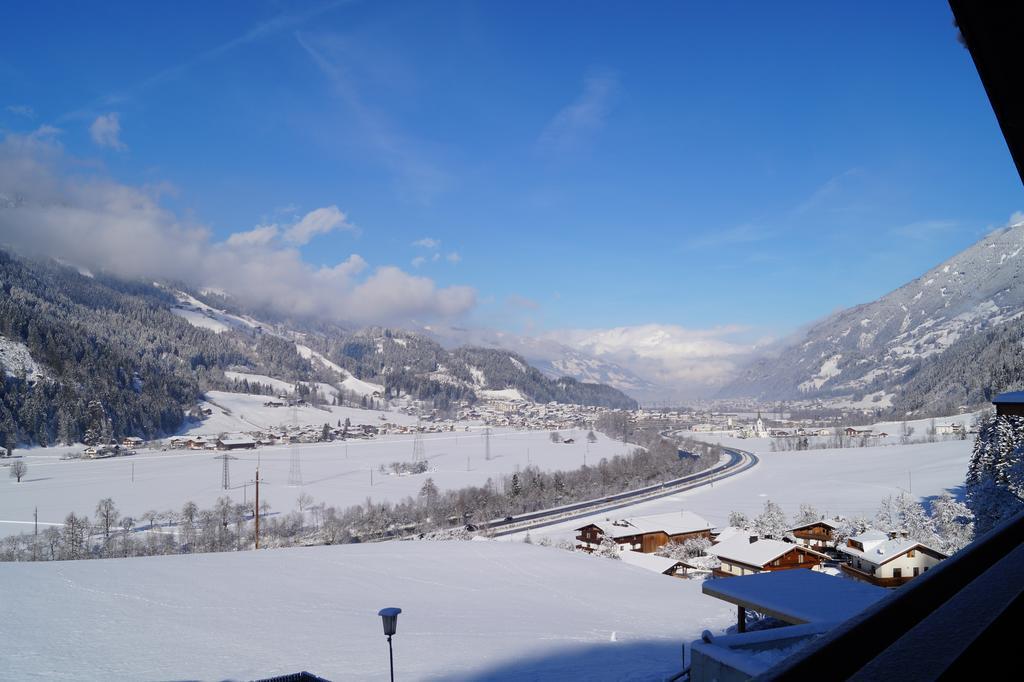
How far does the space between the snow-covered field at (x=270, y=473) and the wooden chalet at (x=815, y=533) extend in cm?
1846

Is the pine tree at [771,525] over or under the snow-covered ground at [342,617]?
under

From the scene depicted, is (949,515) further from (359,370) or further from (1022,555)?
(359,370)

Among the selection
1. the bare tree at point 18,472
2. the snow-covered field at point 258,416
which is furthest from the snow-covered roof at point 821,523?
the snow-covered field at point 258,416

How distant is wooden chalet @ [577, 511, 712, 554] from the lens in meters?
21.3

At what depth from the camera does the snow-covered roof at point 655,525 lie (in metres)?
21.8

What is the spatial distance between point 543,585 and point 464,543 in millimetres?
4111

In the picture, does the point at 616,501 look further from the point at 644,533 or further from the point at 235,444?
the point at 235,444

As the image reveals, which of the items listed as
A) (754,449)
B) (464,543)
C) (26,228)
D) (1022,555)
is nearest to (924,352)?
(754,449)

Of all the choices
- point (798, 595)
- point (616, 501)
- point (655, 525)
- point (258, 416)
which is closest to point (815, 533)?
point (655, 525)

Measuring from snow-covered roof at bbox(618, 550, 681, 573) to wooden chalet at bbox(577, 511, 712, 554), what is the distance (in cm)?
91

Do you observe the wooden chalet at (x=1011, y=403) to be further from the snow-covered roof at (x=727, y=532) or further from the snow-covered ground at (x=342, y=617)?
the snow-covered roof at (x=727, y=532)

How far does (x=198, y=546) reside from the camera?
20.7 metres

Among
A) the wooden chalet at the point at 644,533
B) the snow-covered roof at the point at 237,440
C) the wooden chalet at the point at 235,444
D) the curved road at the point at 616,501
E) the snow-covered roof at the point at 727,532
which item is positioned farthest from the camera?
the snow-covered roof at the point at 237,440

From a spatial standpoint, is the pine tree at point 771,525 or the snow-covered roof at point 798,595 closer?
the snow-covered roof at point 798,595
